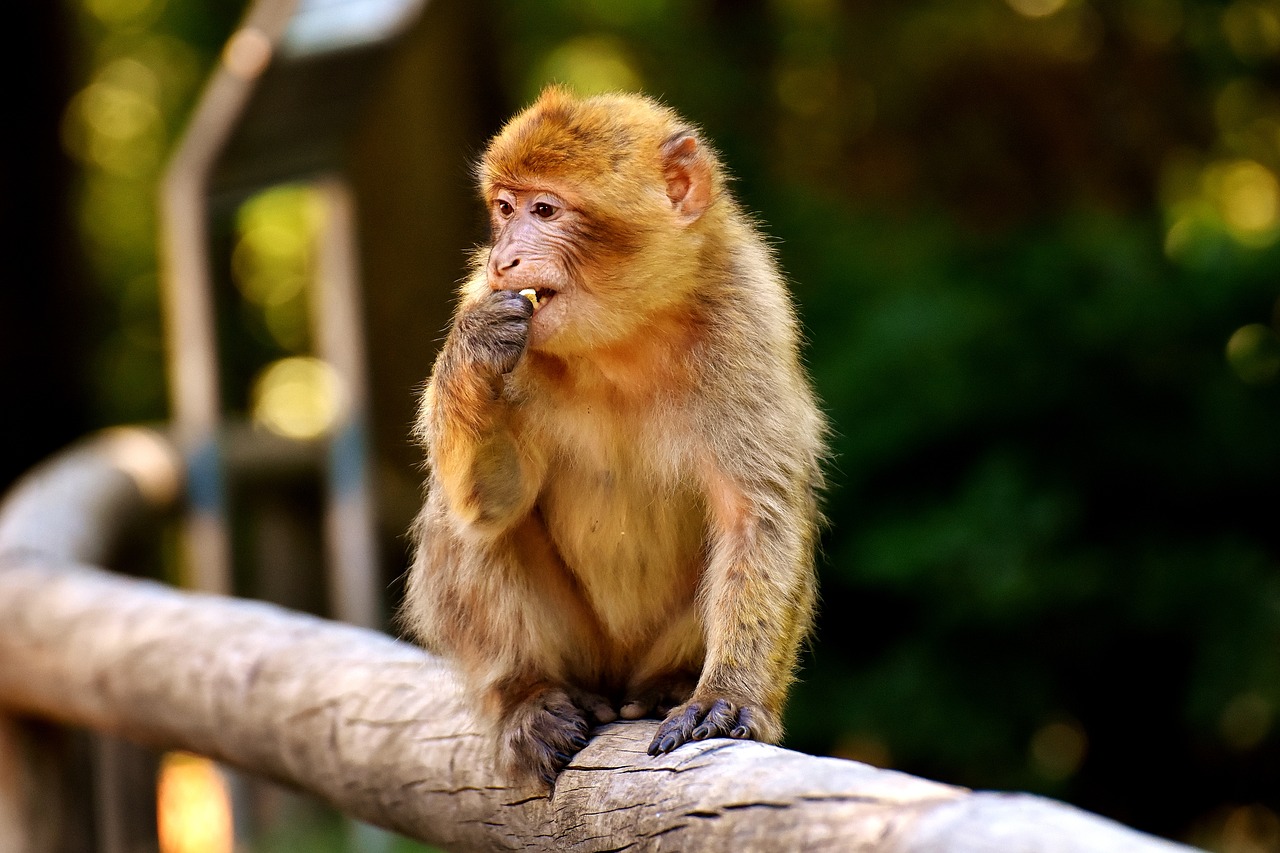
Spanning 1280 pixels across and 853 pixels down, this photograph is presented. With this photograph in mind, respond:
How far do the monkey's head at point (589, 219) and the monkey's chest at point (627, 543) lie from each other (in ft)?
1.17

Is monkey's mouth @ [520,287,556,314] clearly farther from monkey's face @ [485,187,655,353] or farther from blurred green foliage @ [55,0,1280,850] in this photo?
blurred green foliage @ [55,0,1280,850]

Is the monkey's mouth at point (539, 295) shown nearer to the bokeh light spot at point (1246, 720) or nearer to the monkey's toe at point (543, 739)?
the monkey's toe at point (543, 739)

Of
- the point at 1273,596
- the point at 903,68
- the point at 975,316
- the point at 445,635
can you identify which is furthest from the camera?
the point at 903,68

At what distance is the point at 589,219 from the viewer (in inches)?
139

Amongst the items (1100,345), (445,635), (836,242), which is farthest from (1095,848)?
(836,242)

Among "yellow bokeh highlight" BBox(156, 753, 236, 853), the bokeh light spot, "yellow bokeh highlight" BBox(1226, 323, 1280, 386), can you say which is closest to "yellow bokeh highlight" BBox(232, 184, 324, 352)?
"yellow bokeh highlight" BBox(156, 753, 236, 853)

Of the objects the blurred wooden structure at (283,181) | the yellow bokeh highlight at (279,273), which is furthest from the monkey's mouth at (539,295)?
the yellow bokeh highlight at (279,273)

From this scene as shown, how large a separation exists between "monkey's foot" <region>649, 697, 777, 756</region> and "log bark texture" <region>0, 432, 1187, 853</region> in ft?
0.23

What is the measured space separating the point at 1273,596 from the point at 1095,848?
5.12 meters

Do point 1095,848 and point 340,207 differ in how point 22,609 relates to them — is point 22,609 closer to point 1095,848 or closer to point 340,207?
point 340,207

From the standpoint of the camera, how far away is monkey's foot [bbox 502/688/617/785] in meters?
3.06

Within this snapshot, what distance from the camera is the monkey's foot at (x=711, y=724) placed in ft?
9.34

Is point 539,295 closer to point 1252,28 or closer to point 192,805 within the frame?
point 1252,28

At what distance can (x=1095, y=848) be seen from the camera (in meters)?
1.79
